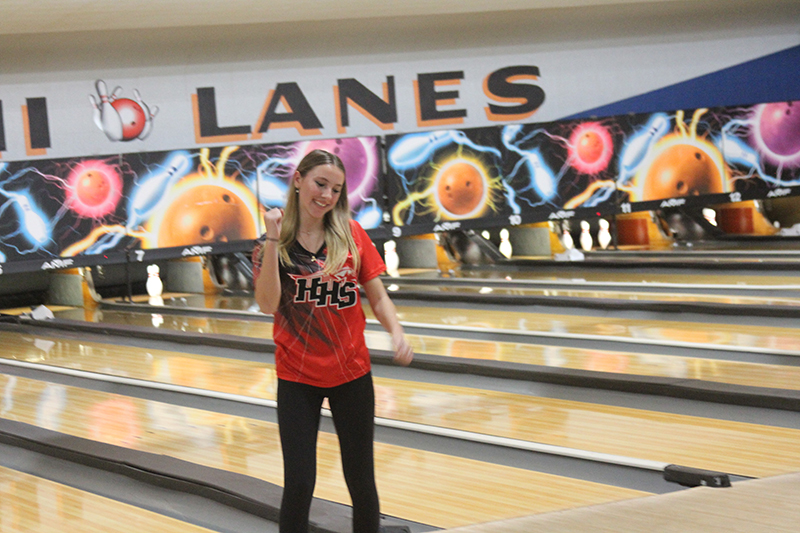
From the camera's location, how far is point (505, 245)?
7.68 metres

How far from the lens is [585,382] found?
3402 millimetres

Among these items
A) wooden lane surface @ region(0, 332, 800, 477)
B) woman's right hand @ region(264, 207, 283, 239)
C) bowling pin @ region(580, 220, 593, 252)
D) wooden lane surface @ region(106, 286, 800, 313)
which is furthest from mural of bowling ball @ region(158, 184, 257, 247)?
woman's right hand @ region(264, 207, 283, 239)

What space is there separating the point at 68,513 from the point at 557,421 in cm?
166

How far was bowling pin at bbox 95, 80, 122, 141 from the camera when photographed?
285 inches

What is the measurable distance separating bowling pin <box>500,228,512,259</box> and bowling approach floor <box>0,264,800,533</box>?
2.25 m

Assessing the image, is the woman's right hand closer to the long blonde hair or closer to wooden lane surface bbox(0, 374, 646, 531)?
the long blonde hair

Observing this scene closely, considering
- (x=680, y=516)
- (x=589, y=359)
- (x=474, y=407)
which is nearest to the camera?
(x=680, y=516)

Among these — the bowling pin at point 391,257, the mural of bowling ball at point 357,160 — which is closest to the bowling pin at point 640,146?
the bowling pin at point 391,257

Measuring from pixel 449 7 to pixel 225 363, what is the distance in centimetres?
436

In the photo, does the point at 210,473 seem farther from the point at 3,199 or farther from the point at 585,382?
the point at 3,199

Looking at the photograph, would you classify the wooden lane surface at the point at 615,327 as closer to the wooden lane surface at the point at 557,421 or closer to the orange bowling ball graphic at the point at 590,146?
the wooden lane surface at the point at 557,421

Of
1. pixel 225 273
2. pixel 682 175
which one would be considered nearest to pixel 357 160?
pixel 225 273

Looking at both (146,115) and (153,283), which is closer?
(153,283)

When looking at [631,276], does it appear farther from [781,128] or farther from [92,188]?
[92,188]
